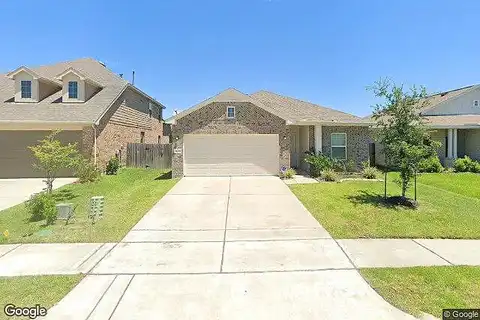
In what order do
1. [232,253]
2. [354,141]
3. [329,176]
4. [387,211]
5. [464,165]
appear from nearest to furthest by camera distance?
[232,253] < [387,211] < [329,176] < [354,141] < [464,165]

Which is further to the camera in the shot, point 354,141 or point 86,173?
point 354,141

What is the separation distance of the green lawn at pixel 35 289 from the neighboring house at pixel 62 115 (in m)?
12.1

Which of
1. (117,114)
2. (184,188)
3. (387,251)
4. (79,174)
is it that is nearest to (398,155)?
(387,251)

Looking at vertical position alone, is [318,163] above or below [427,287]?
above

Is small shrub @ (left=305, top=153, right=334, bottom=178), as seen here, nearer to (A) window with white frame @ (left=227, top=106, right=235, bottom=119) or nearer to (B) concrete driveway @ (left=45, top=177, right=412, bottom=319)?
(A) window with white frame @ (left=227, top=106, right=235, bottom=119)

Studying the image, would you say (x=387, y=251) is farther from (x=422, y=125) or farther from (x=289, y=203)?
(x=422, y=125)

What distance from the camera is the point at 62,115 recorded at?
52.5 ft

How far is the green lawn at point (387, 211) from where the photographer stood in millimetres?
7230

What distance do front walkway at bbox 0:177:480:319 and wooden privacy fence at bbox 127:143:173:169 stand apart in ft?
36.5

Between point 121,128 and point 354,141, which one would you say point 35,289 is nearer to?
point 121,128

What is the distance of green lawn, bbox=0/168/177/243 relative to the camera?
7039 millimetres

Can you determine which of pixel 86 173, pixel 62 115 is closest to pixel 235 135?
pixel 86 173

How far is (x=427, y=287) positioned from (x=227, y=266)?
3161 millimetres

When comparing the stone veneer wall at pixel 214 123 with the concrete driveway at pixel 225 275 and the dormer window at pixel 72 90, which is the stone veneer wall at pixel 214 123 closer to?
the dormer window at pixel 72 90
